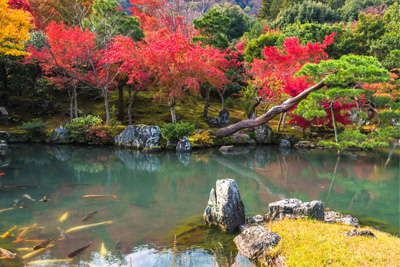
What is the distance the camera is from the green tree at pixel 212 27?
16.4m

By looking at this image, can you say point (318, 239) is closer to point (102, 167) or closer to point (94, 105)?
point (102, 167)

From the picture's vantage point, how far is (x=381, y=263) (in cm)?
330

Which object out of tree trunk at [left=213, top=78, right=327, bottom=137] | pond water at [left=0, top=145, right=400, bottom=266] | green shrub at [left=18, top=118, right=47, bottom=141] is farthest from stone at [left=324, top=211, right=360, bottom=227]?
green shrub at [left=18, top=118, right=47, bottom=141]

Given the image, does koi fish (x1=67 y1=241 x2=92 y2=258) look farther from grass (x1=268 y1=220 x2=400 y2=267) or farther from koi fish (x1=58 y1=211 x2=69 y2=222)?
grass (x1=268 y1=220 x2=400 y2=267)

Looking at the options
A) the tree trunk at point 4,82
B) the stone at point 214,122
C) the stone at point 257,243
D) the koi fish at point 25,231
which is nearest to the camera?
the stone at point 257,243

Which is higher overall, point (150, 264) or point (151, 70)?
point (151, 70)

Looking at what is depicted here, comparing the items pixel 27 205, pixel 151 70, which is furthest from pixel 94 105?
pixel 27 205

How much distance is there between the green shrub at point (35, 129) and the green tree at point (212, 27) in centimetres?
989

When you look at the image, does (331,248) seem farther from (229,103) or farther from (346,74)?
(229,103)

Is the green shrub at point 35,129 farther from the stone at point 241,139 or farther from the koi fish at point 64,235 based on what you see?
the koi fish at point 64,235

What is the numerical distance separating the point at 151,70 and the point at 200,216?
995cm

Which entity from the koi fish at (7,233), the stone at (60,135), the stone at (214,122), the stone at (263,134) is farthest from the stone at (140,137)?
the koi fish at (7,233)

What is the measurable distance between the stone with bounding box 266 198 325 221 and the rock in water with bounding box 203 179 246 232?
24.4 inches

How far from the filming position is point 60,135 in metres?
14.9
